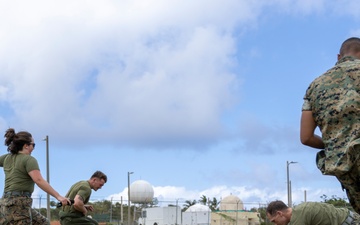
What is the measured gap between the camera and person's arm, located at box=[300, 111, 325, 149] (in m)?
5.30

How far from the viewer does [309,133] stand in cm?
529

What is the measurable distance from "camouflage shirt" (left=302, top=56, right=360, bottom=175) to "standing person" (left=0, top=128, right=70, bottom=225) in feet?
15.0

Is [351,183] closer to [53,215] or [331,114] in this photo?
[331,114]

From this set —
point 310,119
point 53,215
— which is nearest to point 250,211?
point 53,215

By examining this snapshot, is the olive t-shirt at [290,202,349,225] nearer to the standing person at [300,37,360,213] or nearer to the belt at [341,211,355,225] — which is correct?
the belt at [341,211,355,225]

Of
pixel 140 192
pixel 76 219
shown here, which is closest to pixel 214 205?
pixel 140 192

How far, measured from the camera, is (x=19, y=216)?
8961 millimetres

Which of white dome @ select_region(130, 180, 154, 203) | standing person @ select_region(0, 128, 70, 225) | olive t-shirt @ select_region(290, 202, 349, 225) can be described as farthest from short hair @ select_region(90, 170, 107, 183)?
white dome @ select_region(130, 180, 154, 203)

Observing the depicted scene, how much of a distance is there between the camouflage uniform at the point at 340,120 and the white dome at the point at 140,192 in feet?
206

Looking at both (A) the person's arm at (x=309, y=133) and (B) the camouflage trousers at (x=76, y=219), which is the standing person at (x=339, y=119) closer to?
(A) the person's arm at (x=309, y=133)

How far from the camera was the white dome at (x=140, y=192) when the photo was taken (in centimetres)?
6756

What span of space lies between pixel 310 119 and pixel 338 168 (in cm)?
49

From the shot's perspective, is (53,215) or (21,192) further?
(53,215)

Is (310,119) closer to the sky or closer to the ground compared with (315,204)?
closer to the sky
